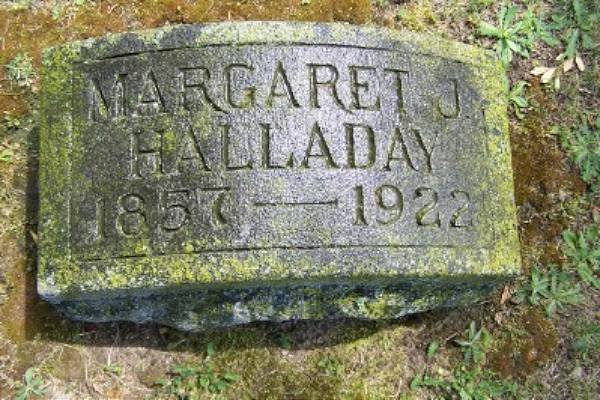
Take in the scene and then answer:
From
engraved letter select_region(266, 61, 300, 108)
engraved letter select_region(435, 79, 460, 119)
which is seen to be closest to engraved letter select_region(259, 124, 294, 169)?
engraved letter select_region(266, 61, 300, 108)

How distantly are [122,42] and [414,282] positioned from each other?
70.7 inches

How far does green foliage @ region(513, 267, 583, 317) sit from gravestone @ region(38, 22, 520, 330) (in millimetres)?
871

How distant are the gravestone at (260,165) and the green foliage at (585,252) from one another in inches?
40.2

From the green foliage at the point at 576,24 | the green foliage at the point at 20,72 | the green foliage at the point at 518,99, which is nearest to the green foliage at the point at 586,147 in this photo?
the green foliage at the point at 518,99

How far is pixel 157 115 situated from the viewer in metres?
3.13

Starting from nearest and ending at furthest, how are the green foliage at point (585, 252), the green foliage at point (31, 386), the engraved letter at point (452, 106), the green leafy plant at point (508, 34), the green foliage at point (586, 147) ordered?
the engraved letter at point (452, 106) < the green foliage at point (31, 386) < the green foliage at point (585, 252) < the green foliage at point (586, 147) < the green leafy plant at point (508, 34)

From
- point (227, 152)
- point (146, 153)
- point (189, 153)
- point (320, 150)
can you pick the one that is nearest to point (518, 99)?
point (320, 150)

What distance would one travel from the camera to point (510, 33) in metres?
4.36

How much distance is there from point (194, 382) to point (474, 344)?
1.64 meters

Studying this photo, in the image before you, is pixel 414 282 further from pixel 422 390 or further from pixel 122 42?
pixel 122 42

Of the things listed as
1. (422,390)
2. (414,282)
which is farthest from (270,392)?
(414,282)

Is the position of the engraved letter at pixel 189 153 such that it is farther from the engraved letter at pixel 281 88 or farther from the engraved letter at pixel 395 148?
the engraved letter at pixel 395 148

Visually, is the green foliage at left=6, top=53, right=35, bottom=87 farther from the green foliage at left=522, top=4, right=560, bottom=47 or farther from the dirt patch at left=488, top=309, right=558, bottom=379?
the dirt patch at left=488, top=309, right=558, bottom=379

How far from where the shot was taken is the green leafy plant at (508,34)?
434 cm
